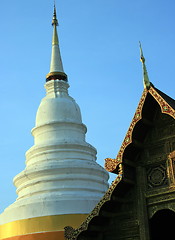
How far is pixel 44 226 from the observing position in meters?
14.1

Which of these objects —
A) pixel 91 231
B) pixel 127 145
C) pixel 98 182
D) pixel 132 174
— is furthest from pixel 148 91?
pixel 98 182

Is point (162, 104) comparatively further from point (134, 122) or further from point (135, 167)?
point (135, 167)

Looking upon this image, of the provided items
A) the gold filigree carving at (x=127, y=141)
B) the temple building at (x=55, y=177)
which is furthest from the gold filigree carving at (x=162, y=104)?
the temple building at (x=55, y=177)

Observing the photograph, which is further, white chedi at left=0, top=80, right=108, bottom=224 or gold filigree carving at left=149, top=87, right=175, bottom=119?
white chedi at left=0, top=80, right=108, bottom=224

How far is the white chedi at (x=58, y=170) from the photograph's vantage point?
14.8 meters

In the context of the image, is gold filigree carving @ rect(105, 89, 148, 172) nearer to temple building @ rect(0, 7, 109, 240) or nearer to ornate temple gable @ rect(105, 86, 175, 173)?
ornate temple gable @ rect(105, 86, 175, 173)

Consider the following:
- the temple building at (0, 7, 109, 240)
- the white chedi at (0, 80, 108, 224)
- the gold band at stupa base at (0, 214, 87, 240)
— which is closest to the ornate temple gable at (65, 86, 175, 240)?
the gold band at stupa base at (0, 214, 87, 240)

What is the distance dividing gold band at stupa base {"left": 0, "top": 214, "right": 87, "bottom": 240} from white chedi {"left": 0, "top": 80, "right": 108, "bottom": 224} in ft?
0.65

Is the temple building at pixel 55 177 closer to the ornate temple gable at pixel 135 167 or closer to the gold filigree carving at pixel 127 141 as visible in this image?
the ornate temple gable at pixel 135 167

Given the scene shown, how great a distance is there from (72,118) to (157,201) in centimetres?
977

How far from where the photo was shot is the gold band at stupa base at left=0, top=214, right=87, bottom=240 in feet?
45.5

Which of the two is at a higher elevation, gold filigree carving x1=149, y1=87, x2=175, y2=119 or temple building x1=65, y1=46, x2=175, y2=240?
gold filigree carving x1=149, y1=87, x2=175, y2=119

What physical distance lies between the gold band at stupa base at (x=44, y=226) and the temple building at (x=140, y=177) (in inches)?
169

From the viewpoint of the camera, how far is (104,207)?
945 cm
